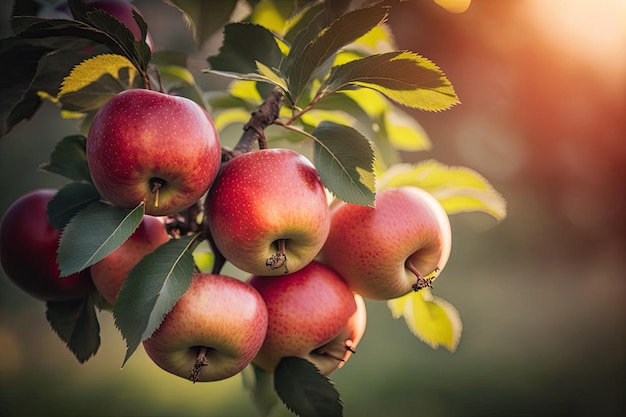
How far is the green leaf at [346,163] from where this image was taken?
1.68ft

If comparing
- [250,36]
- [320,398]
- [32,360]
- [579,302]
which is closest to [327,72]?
[250,36]

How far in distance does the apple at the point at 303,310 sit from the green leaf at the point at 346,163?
11 centimetres

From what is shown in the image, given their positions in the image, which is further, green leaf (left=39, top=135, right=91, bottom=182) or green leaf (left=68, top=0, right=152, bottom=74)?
green leaf (left=39, top=135, right=91, bottom=182)

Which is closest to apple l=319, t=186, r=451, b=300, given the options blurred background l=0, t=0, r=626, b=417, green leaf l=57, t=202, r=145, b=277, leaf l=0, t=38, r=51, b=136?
green leaf l=57, t=202, r=145, b=277

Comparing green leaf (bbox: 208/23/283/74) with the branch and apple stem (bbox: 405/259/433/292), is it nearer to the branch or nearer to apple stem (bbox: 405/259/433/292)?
the branch

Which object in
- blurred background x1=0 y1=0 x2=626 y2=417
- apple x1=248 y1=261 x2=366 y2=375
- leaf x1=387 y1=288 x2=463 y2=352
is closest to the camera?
apple x1=248 y1=261 x2=366 y2=375

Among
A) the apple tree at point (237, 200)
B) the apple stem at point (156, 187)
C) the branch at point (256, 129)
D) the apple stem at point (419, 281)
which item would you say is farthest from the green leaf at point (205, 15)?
the apple stem at point (419, 281)

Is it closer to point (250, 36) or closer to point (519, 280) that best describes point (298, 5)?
point (250, 36)

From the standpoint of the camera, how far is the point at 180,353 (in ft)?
1.69

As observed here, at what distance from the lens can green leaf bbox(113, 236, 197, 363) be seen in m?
0.45

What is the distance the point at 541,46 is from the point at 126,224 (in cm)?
251

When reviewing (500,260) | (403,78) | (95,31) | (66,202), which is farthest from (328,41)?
(500,260)

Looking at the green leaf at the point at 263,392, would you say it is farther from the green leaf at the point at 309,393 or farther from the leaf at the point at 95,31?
the leaf at the point at 95,31

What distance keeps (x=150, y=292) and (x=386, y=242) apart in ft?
0.79
